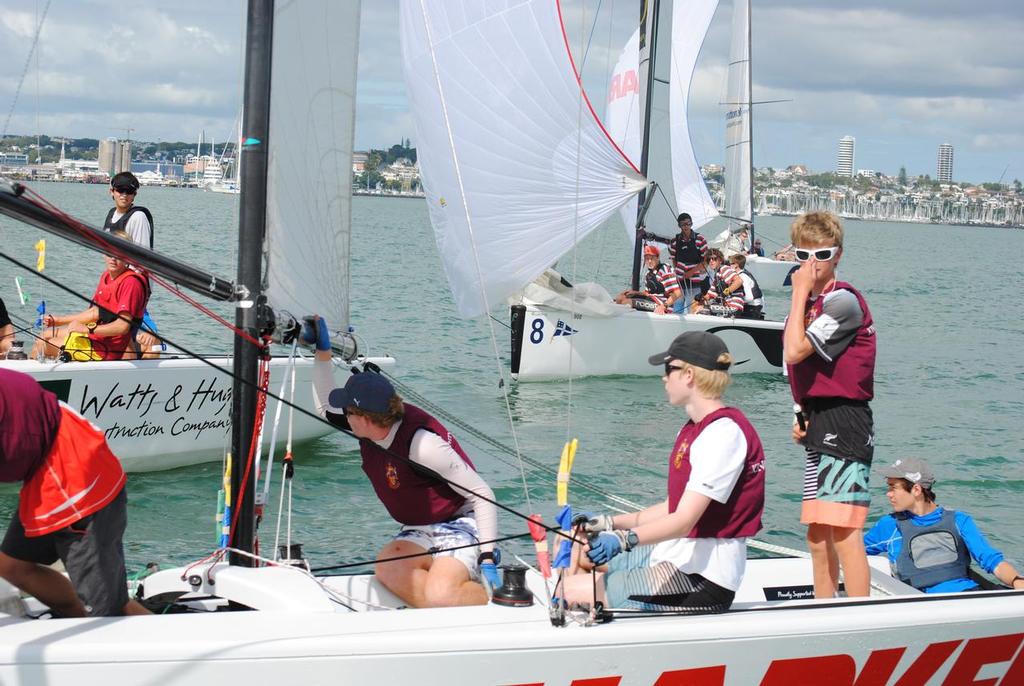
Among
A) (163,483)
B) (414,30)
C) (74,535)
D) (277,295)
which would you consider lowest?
(163,483)

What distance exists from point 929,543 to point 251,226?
3.42m

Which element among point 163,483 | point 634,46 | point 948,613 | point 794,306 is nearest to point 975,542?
point 948,613

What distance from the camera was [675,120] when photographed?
75.4 ft

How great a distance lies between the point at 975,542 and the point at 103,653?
3904mm

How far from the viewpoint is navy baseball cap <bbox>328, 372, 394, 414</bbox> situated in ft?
13.7

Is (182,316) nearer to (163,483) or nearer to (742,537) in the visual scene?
(163,483)

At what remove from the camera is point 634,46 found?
20344 mm

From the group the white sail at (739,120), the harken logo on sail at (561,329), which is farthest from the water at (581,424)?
the white sail at (739,120)

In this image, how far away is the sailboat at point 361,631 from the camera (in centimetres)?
338

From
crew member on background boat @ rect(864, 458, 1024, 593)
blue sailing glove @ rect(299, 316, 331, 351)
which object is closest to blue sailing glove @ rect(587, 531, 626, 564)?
blue sailing glove @ rect(299, 316, 331, 351)

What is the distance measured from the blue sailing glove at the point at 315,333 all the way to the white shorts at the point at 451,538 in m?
0.78

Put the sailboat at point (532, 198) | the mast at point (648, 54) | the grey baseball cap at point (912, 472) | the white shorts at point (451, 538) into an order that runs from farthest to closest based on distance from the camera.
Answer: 1. the mast at point (648, 54)
2. the sailboat at point (532, 198)
3. the grey baseball cap at point (912, 472)
4. the white shorts at point (451, 538)

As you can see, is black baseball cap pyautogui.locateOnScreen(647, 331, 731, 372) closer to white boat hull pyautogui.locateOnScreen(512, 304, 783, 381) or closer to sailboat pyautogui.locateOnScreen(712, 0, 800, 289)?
white boat hull pyautogui.locateOnScreen(512, 304, 783, 381)

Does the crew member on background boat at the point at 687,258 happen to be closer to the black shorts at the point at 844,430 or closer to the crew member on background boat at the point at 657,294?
the crew member on background boat at the point at 657,294
